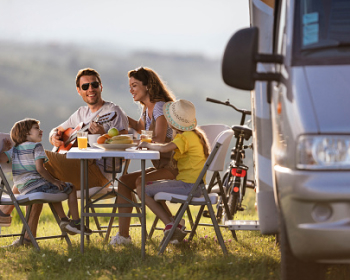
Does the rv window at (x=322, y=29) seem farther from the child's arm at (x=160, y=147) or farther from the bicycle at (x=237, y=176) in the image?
the bicycle at (x=237, y=176)

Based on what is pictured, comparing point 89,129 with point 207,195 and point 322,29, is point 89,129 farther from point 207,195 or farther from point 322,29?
point 322,29

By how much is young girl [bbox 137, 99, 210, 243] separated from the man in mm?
761

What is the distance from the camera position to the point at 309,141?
119 inches

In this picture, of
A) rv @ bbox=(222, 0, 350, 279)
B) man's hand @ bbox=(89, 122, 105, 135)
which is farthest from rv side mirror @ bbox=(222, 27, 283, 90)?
man's hand @ bbox=(89, 122, 105, 135)

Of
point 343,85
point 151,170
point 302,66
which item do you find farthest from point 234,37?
point 151,170

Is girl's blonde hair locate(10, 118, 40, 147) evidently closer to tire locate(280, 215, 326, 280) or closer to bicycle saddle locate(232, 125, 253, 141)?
bicycle saddle locate(232, 125, 253, 141)

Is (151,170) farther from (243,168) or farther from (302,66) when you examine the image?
(302,66)

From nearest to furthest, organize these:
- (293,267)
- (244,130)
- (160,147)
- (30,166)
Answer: (293,267), (160,147), (30,166), (244,130)

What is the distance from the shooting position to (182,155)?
18.6ft

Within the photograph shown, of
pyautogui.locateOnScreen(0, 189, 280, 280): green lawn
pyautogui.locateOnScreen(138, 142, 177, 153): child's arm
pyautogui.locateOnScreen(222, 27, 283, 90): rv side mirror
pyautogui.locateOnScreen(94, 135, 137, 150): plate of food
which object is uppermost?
pyautogui.locateOnScreen(222, 27, 283, 90): rv side mirror

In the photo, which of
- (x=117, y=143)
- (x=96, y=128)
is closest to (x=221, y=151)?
(x=117, y=143)

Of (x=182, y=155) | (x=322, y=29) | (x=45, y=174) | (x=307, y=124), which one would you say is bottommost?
(x=45, y=174)

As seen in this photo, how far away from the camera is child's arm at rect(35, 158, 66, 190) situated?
18.7 ft

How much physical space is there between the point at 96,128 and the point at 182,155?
1162 millimetres
